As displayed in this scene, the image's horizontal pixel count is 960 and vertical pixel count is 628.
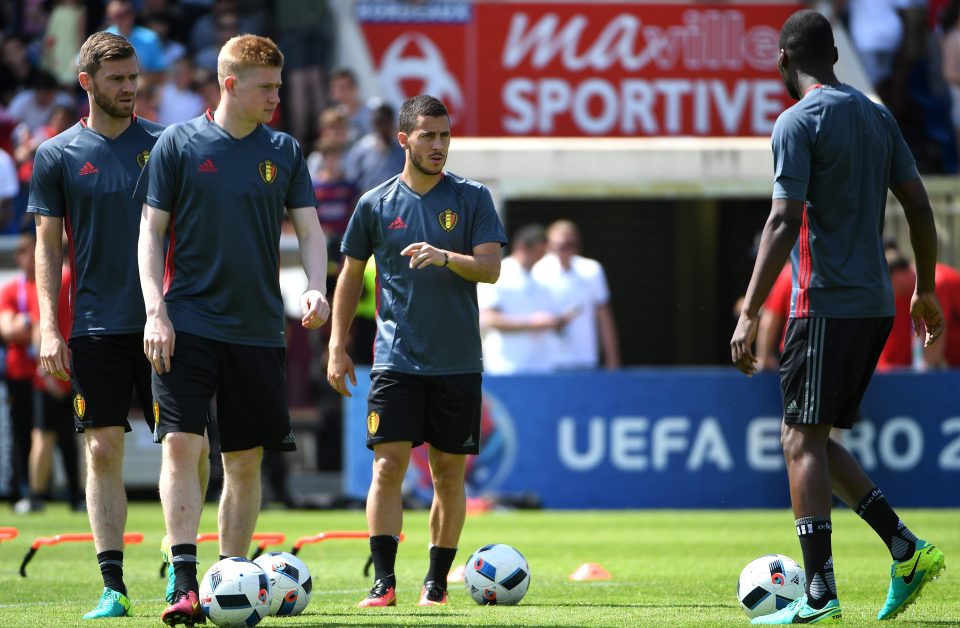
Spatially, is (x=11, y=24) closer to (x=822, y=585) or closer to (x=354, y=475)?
(x=354, y=475)

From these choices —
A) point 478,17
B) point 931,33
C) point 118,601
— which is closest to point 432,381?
point 118,601

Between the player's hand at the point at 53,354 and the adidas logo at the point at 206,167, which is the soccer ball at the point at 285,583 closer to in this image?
the player's hand at the point at 53,354

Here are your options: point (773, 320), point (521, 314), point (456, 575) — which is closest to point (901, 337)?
point (773, 320)

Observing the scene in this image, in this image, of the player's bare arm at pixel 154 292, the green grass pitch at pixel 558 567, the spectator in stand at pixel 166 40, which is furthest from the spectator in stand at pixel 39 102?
the player's bare arm at pixel 154 292

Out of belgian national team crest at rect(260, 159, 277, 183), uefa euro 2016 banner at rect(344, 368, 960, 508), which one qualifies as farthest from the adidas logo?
uefa euro 2016 banner at rect(344, 368, 960, 508)

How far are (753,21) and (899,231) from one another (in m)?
3.32

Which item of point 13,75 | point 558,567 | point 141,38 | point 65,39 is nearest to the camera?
point 558,567

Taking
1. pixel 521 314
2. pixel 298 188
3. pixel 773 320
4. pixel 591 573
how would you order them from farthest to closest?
pixel 521 314
pixel 773 320
pixel 591 573
pixel 298 188

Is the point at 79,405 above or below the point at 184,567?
above

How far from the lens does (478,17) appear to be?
19.4m

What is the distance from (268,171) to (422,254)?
84 cm

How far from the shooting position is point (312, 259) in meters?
7.05

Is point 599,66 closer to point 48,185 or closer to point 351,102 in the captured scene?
point 351,102

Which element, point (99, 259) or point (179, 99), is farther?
point (179, 99)
